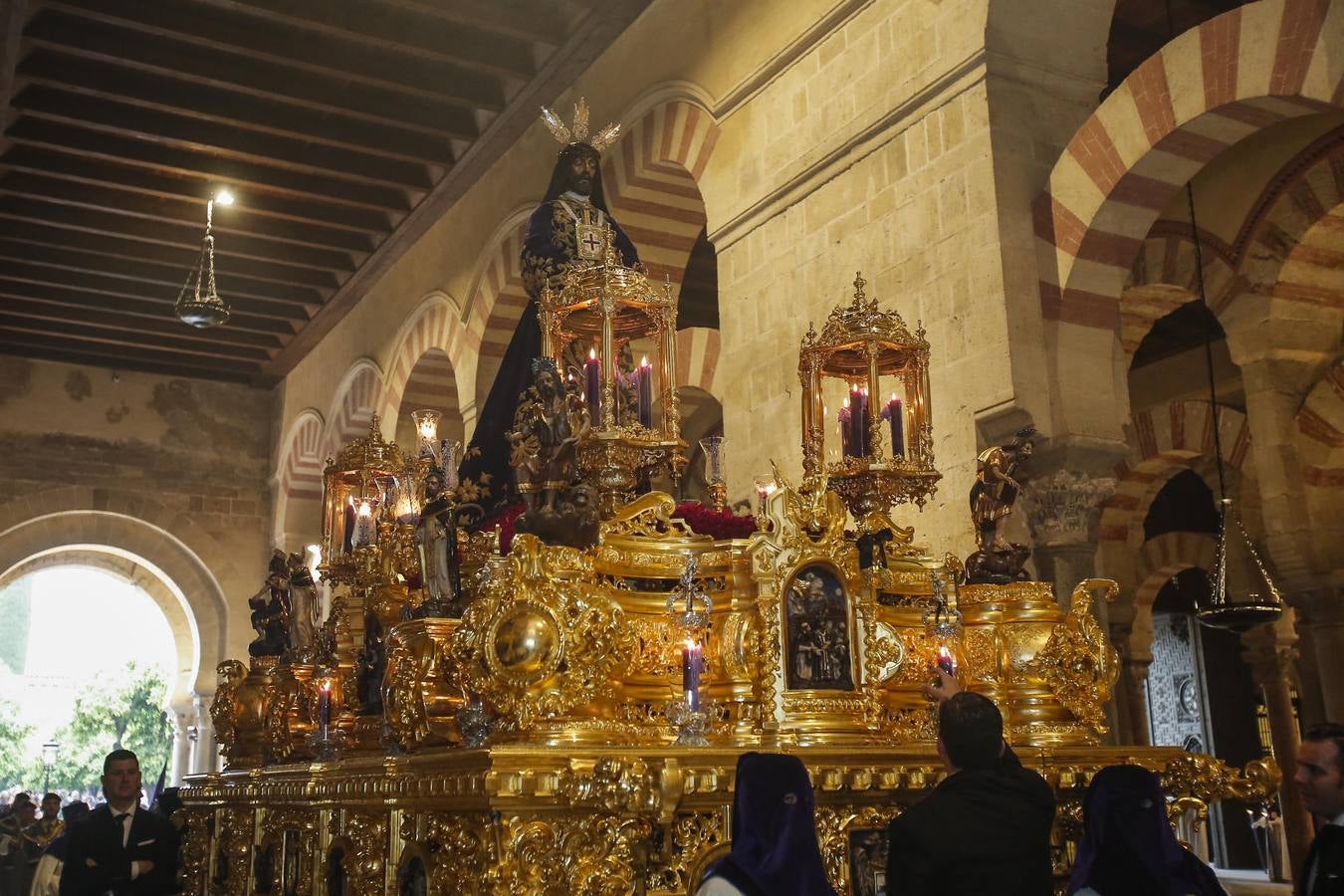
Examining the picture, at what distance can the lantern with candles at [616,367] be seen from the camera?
3.59 m

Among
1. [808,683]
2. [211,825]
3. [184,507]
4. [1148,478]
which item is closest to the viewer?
[808,683]

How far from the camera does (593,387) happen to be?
376cm

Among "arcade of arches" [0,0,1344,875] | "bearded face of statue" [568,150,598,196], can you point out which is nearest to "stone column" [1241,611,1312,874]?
"arcade of arches" [0,0,1344,875]

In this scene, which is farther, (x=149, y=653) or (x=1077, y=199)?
(x=149, y=653)

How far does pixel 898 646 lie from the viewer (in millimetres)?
3391

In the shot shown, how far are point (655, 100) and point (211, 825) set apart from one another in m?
4.63

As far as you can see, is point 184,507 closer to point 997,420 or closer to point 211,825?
point 211,825

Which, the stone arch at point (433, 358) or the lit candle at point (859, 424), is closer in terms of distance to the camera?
the lit candle at point (859, 424)

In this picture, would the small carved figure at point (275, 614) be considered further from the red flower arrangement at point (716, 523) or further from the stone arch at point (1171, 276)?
the stone arch at point (1171, 276)

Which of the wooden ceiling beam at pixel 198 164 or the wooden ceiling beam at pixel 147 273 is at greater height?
the wooden ceiling beam at pixel 198 164

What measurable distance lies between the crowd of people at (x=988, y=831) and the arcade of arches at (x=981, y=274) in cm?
221

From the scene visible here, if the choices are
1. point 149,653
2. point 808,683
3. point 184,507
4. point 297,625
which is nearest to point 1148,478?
point 297,625

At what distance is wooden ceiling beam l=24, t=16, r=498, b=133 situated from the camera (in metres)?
8.18

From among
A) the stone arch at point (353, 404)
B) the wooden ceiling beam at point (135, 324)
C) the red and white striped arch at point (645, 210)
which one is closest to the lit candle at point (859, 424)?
the red and white striped arch at point (645, 210)
